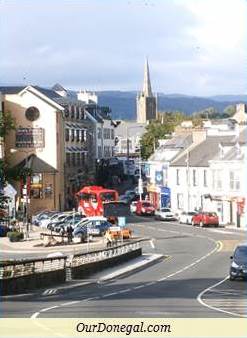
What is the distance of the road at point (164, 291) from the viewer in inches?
690

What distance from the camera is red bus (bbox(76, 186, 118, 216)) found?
23.5 m

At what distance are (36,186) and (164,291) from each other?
4.47m

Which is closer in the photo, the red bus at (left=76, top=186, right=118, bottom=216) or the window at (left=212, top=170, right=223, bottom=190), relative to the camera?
the red bus at (left=76, top=186, right=118, bottom=216)

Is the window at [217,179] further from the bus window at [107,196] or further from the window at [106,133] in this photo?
the bus window at [107,196]

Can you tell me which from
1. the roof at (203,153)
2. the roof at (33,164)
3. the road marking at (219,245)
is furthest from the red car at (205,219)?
the roof at (33,164)

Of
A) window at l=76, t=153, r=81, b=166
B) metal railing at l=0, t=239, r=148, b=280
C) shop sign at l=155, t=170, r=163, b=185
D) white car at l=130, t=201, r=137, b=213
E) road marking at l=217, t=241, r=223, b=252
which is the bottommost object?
road marking at l=217, t=241, r=223, b=252

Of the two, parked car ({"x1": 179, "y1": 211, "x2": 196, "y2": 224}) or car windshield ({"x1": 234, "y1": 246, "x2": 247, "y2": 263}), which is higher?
parked car ({"x1": 179, "y1": 211, "x2": 196, "y2": 224})

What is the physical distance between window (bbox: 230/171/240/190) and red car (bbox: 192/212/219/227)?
2.76 m

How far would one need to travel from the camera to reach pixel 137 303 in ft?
63.9

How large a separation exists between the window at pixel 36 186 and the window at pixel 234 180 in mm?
26164

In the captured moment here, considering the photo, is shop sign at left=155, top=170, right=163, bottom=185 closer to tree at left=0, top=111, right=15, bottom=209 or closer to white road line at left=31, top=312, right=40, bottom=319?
tree at left=0, top=111, right=15, bottom=209

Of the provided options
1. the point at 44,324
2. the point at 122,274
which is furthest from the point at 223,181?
the point at 44,324

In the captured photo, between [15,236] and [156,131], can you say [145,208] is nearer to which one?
[15,236]

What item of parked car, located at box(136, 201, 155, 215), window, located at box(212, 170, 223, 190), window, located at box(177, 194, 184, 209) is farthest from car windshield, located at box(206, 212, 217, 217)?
parked car, located at box(136, 201, 155, 215)
